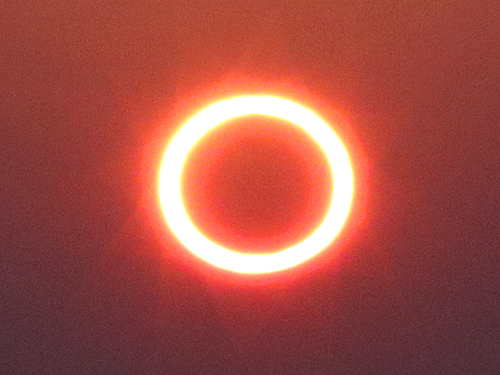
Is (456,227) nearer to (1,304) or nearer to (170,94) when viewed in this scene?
(170,94)

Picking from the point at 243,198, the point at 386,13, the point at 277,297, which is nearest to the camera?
the point at 386,13

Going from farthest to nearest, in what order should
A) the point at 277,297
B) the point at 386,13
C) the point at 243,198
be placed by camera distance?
the point at 277,297
the point at 243,198
the point at 386,13

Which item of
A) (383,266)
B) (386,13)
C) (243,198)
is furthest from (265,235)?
(386,13)

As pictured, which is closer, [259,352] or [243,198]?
[243,198]

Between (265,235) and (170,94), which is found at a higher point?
(170,94)

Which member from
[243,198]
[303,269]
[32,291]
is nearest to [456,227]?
[303,269]

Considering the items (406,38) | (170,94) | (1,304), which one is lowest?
(1,304)
